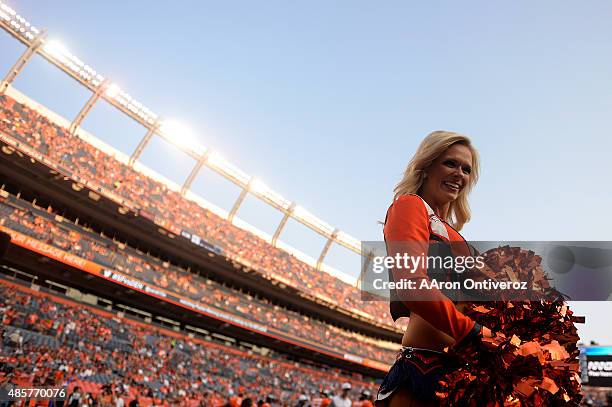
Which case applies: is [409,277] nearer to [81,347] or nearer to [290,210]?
[81,347]

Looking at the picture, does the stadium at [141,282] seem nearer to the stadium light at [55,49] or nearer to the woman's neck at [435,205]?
the stadium light at [55,49]

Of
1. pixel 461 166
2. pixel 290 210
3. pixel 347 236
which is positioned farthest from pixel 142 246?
pixel 461 166

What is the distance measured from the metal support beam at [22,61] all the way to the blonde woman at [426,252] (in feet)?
96.1

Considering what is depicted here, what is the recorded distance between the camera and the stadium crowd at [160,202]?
78.6ft

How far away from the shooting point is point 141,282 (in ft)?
83.9

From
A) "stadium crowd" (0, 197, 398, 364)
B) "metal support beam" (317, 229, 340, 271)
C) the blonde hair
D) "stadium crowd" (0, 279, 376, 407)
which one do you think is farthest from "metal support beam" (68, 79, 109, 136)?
the blonde hair

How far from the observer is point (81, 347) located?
18.5 meters

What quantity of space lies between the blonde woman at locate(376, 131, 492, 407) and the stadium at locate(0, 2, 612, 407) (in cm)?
1135

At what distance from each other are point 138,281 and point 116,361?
680 cm

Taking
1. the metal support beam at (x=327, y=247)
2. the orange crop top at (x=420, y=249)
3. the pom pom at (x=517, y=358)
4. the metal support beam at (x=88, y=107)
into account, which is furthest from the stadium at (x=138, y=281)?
the pom pom at (x=517, y=358)

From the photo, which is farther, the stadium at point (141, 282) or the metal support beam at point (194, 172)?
the metal support beam at point (194, 172)

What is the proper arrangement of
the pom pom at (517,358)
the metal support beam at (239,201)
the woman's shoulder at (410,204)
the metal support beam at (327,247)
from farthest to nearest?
the metal support beam at (327,247), the metal support beam at (239,201), the woman's shoulder at (410,204), the pom pom at (517,358)

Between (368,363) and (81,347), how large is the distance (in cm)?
2782

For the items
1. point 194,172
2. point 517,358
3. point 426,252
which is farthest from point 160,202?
point 517,358
